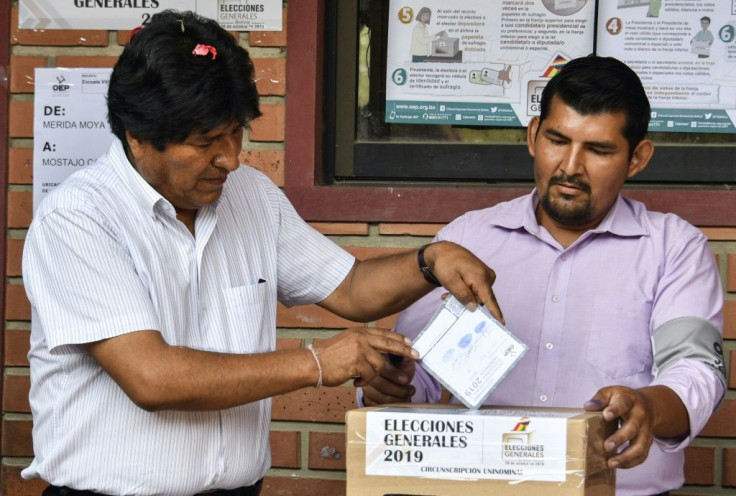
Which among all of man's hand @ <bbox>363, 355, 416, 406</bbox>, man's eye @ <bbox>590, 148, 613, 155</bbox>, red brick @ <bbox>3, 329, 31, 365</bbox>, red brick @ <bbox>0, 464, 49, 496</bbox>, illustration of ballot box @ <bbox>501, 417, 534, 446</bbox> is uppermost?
man's eye @ <bbox>590, 148, 613, 155</bbox>

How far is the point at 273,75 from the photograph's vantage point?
11.4ft

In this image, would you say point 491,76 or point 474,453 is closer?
point 474,453

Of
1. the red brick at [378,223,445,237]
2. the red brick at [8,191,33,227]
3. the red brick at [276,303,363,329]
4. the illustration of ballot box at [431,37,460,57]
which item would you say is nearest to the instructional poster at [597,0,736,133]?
the illustration of ballot box at [431,37,460,57]

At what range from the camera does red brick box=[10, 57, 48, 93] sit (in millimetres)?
3570

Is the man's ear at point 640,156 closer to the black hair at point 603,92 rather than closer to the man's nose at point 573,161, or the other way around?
the black hair at point 603,92

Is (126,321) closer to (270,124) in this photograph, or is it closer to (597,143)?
(597,143)

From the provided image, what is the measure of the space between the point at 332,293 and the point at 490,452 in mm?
872

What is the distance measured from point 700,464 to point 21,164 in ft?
7.56

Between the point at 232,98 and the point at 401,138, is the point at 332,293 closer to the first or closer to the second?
the point at 232,98

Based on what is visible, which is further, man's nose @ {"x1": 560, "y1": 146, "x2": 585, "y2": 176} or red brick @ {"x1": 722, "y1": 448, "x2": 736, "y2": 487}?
red brick @ {"x1": 722, "y1": 448, "x2": 736, "y2": 487}

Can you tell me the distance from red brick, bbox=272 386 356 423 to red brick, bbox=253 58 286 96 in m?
0.94

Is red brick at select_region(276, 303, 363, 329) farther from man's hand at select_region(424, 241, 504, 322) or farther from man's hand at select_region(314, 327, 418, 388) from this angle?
man's hand at select_region(314, 327, 418, 388)

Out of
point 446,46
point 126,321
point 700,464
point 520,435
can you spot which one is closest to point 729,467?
point 700,464

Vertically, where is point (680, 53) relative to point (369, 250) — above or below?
above
